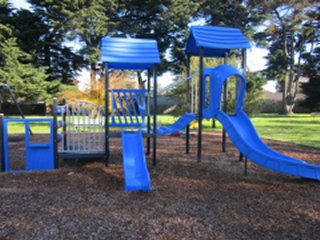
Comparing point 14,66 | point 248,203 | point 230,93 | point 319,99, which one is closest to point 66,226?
point 248,203

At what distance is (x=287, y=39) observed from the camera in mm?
40906

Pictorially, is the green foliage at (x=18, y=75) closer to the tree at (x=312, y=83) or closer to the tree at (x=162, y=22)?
the tree at (x=162, y=22)

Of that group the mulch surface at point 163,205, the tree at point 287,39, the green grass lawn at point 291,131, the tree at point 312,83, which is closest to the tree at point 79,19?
the green grass lawn at point 291,131

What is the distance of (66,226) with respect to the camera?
3.50m

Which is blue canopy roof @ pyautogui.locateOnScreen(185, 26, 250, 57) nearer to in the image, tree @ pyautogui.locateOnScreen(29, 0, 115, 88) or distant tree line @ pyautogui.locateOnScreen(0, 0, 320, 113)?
distant tree line @ pyautogui.locateOnScreen(0, 0, 320, 113)

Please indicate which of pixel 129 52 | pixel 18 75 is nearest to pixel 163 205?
pixel 129 52

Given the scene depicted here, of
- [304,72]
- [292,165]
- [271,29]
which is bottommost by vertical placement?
[292,165]

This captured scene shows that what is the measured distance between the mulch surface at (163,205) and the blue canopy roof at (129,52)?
2.35 metres

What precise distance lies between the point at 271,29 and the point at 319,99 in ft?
35.1

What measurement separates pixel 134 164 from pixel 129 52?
2.59 meters

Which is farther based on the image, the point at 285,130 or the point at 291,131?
the point at 285,130

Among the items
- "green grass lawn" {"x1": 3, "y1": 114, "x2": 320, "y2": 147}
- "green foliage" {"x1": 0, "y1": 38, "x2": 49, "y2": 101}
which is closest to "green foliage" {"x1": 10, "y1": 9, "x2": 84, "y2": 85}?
"green foliage" {"x1": 0, "y1": 38, "x2": 49, "y2": 101}

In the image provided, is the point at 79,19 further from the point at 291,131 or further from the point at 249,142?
the point at 249,142

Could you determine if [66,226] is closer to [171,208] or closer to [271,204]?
[171,208]
